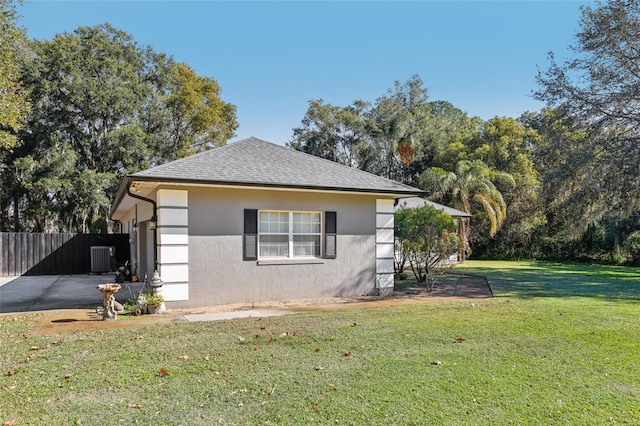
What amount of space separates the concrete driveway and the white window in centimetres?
371

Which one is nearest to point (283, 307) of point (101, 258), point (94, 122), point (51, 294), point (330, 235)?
point (330, 235)

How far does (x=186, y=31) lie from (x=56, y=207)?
13.8 m

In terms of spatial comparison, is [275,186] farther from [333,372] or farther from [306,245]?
[333,372]

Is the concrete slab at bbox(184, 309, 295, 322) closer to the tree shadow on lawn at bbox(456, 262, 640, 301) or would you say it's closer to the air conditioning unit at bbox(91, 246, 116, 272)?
the tree shadow on lawn at bbox(456, 262, 640, 301)

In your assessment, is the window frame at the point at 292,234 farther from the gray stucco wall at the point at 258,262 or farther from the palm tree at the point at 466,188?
the palm tree at the point at 466,188

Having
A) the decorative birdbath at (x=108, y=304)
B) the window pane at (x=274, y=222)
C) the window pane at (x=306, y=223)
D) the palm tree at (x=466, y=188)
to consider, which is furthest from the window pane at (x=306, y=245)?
the palm tree at (x=466, y=188)

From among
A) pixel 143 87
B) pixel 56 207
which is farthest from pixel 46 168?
pixel 143 87

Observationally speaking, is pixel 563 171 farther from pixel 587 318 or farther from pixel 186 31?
pixel 186 31

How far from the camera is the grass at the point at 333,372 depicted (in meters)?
3.67

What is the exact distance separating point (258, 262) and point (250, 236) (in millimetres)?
628

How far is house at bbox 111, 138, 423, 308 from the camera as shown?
28.8 feet

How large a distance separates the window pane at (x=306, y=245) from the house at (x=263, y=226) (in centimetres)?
2

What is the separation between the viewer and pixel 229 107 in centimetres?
2905

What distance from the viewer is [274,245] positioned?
996 cm
